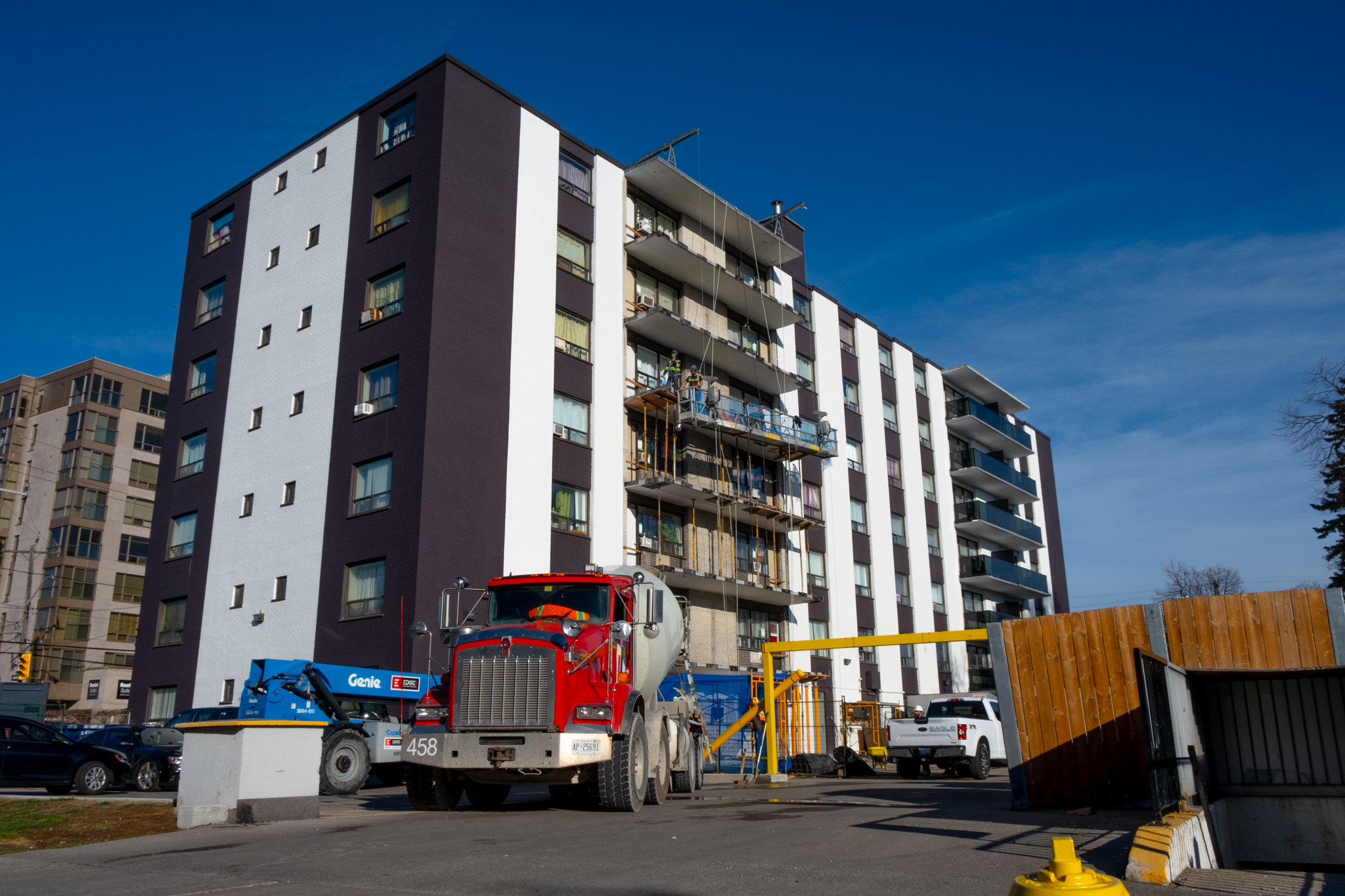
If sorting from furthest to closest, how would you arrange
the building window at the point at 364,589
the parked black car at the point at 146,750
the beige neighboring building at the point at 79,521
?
the beige neighboring building at the point at 79,521 < the building window at the point at 364,589 < the parked black car at the point at 146,750

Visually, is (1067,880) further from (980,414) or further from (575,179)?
(980,414)

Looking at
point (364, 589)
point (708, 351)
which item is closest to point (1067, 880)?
point (364, 589)

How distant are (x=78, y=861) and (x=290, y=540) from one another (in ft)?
73.7

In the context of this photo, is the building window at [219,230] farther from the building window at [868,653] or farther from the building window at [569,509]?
the building window at [868,653]

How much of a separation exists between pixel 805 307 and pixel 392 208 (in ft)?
70.3

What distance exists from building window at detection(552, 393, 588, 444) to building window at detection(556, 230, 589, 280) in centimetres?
460

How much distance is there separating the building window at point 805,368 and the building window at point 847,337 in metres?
3.68

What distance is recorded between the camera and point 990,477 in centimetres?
5844

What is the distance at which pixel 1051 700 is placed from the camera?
15.7 meters

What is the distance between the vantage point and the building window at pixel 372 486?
29641 millimetres

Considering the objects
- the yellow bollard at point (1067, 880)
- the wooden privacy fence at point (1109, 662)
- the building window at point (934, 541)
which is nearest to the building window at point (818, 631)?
the building window at point (934, 541)

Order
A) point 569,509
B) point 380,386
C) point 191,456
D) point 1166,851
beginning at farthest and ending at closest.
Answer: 1. point 191,456
2. point 569,509
3. point 380,386
4. point 1166,851

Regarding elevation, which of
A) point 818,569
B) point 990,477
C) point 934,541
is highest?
point 990,477

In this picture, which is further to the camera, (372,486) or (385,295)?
(385,295)
